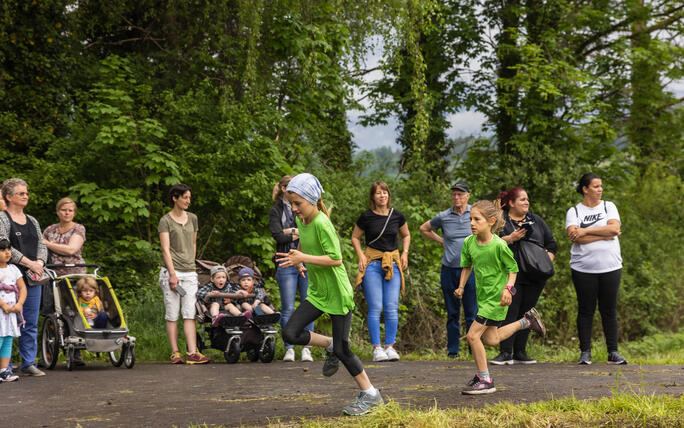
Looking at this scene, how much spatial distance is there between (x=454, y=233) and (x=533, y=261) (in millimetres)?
1355

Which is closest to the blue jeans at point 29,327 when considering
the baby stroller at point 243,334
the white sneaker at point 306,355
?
the baby stroller at point 243,334

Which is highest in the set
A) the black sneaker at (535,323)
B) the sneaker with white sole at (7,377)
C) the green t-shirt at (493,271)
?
the green t-shirt at (493,271)

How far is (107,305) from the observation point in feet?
31.8

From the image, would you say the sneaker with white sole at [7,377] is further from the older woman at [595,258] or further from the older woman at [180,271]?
the older woman at [595,258]

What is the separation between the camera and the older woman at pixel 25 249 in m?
8.48

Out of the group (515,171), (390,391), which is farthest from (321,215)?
(515,171)

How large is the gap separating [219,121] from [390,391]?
851 centimetres

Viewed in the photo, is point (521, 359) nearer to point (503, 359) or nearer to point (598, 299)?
point (503, 359)

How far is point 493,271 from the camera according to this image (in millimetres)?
6750

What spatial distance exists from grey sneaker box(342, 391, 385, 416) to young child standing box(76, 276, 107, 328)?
522 centimetres

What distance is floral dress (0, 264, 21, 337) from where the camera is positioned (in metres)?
8.07

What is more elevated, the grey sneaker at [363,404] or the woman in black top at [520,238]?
the woman in black top at [520,238]

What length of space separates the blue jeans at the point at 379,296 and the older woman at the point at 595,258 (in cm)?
239

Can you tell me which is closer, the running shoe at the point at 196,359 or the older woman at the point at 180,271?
the older woman at the point at 180,271
